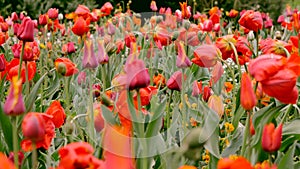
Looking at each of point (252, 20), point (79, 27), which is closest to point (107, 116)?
point (252, 20)

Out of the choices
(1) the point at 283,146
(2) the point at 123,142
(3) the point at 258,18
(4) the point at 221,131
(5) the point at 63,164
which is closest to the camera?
(5) the point at 63,164

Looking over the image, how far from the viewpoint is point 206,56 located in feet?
6.17

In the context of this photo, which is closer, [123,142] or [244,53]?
[123,142]

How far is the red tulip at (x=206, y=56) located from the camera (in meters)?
1.85

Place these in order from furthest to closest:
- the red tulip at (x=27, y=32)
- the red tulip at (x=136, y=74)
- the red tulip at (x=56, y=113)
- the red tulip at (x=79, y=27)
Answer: the red tulip at (x=79, y=27)
the red tulip at (x=27, y=32)
the red tulip at (x=56, y=113)
the red tulip at (x=136, y=74)

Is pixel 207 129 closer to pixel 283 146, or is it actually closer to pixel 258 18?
pixel 283 146

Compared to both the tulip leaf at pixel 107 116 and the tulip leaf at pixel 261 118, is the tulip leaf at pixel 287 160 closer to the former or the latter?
the tulip leaf at pixel 261 118

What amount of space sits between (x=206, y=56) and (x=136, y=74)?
2.56 ft

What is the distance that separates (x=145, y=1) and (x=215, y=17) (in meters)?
5.95

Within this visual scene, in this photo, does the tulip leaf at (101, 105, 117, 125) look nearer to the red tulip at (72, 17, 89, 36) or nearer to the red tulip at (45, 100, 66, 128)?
the red tulip at (45, 100, 66, 128)

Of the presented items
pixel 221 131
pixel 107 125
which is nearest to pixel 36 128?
pixel 107 125

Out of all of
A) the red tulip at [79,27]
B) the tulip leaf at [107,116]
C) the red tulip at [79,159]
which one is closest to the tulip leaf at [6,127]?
the tulip leaf at [107,116]

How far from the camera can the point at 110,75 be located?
280 centimetres

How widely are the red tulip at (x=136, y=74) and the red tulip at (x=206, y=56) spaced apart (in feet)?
2.36
